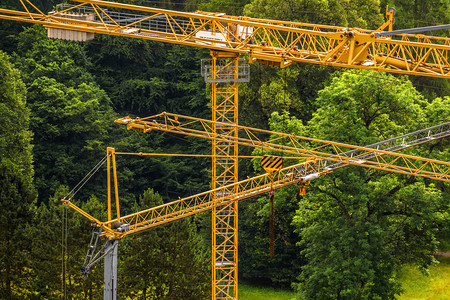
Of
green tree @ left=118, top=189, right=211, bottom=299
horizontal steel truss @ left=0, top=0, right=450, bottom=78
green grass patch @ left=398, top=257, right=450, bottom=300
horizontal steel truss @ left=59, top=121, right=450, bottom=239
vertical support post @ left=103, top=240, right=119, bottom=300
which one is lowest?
green grass patch @ left=398, top=257, right=450, bottom=300

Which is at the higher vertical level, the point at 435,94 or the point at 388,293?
the point at 435,94

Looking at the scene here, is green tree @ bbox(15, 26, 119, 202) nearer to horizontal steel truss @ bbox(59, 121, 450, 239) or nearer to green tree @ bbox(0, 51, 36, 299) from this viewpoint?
green tree @ bbox(0, 51, 36, 299)

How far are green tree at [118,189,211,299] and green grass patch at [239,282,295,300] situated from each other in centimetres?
901

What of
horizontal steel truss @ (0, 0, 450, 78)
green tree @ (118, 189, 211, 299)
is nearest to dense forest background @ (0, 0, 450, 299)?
green tree @ (118, 189, 211, 299)

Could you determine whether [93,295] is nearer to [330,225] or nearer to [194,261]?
[194,261]

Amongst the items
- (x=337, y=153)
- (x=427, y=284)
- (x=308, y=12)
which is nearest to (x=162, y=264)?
(x=337, y=153)

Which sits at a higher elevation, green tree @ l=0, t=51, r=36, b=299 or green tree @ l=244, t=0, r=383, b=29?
green tree @ l=244, t=0, r=383, b=29

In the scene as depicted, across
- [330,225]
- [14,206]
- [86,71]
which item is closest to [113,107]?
[86,71]

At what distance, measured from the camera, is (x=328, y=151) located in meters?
47.4

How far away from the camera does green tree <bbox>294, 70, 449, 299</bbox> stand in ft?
148

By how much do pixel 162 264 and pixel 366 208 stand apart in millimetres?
11617

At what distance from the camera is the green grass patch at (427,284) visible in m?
54.0

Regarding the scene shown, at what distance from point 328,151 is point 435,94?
22.3 m

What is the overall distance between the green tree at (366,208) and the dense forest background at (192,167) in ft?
0.28
